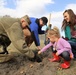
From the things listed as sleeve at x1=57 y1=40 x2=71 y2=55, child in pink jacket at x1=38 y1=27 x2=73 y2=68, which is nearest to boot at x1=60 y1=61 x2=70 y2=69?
child in pink jacket at x1=38 y1=27 x2=73 y2=68

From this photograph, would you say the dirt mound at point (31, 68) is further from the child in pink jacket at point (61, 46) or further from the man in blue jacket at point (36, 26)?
the man in blue jacket at point (36, 26)

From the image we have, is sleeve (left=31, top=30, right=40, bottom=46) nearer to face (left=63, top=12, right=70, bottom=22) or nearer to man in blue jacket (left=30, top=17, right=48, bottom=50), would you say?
man in blue jacket (left=30, top=17, right=48, bottom=50)

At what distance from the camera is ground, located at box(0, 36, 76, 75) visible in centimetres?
560

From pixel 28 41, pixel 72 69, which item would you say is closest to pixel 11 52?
pixel 28 41

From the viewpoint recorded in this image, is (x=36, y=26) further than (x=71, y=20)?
Yes

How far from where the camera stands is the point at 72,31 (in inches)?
251

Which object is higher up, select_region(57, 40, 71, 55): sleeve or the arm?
select_region(57, 40, 71, 55): sleeve

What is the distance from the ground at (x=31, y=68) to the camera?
18.4 feet

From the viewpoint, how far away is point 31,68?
19.2 ft

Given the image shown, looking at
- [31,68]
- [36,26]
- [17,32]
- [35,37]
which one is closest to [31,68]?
[31,68]

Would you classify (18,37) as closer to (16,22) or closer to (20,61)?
(16,22)

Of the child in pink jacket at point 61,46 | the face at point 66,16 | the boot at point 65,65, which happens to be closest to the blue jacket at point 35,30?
the face at point 66,16

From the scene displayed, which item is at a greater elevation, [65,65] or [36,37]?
[36,37]

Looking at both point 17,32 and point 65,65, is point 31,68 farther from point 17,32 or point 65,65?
point 17,32
